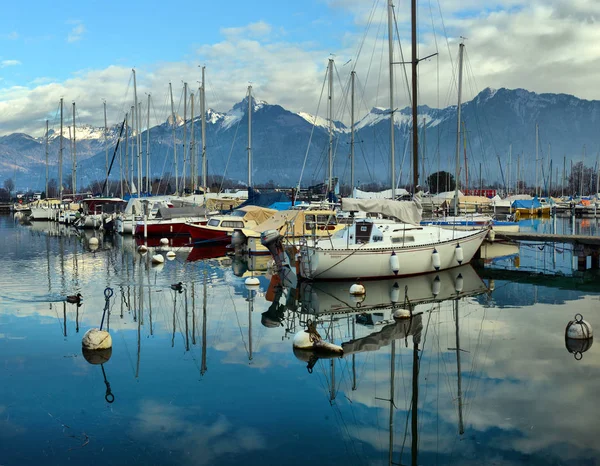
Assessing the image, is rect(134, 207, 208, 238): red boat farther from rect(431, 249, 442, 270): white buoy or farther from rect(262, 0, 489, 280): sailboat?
rect(431, 249, 442, 270): white buoy

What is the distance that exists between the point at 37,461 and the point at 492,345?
1181cm

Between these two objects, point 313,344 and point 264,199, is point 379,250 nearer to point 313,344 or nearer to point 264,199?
point 313,344

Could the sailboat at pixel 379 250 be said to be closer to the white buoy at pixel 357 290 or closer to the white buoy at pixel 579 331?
the white buoy at pixel 357 290

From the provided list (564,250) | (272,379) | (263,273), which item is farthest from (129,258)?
(564,250)

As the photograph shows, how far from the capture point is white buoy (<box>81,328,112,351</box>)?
54.6 feet

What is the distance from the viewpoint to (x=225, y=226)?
46000 millimetres

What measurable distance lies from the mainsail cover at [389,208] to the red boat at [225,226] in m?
14.6

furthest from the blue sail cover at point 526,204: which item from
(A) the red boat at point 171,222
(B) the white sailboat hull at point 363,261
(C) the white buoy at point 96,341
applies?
(C) the white buoy at point 96,341

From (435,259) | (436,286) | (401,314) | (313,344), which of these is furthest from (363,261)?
(313,344)

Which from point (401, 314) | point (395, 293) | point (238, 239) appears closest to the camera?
point (401, 314)

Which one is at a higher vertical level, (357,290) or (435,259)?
(435,259)

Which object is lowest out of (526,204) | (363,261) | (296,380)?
(296,380)

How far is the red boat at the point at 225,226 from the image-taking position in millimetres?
45375

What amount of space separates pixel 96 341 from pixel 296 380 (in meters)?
5.56
